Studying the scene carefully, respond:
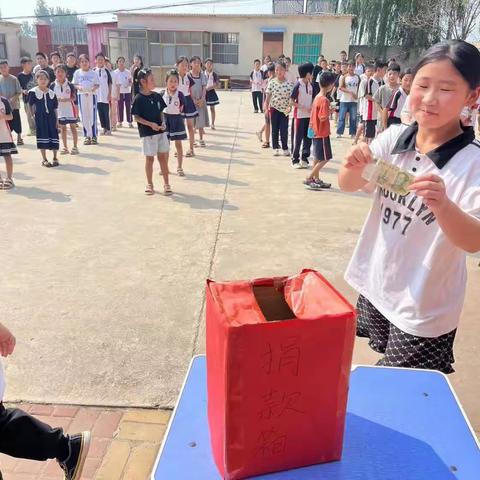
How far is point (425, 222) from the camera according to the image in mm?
1537

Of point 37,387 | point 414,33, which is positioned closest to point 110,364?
point 37,387

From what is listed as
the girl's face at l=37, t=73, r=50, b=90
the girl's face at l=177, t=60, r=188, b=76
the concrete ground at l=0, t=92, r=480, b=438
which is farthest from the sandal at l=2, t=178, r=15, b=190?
the girl's face at l=177, t=60, r=188, b=76

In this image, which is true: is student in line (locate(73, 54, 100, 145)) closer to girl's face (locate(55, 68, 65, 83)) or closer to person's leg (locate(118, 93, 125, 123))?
girl's face (locate(55, 68, 65, 83))

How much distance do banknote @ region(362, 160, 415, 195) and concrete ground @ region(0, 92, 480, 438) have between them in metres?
1.67

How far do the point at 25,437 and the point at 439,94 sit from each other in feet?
5.95

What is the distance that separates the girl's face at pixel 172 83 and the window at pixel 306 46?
67.7 ft

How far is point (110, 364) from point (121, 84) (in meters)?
9.31

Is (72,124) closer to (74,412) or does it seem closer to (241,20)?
(74,412)

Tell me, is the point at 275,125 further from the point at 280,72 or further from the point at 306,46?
the point at 306,46

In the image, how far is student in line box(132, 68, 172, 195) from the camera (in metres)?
5.65

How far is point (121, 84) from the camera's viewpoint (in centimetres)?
1080

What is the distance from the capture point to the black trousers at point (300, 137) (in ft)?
24.0

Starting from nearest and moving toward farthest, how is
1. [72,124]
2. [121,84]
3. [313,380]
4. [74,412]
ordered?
[313,380] → [74,412] → [72,124] → [121,84]

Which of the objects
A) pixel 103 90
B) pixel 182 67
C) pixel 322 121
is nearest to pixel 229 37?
pixel 103 90
